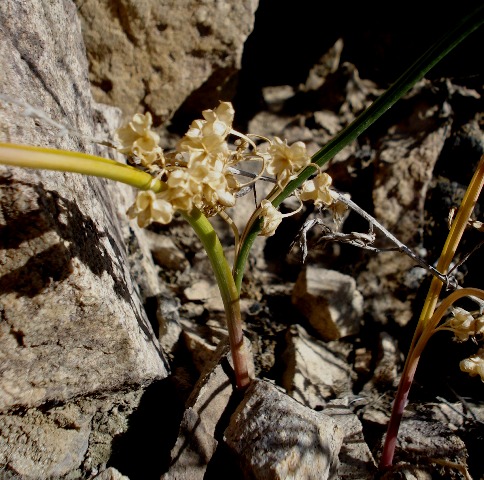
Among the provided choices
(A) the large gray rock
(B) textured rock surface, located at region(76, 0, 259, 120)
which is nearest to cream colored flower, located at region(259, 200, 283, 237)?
(A) the large gray rock

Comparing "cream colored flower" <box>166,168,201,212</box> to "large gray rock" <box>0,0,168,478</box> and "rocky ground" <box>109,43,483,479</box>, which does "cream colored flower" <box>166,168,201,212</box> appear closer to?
"large gray rock" <box>0,0,168,478</box>

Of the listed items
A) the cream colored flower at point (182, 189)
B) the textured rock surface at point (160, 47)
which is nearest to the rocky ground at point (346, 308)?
the textured rock surface at point (160, 47)

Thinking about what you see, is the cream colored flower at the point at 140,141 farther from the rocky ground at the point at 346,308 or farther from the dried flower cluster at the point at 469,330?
the dried flower cluster at the point at 469,330

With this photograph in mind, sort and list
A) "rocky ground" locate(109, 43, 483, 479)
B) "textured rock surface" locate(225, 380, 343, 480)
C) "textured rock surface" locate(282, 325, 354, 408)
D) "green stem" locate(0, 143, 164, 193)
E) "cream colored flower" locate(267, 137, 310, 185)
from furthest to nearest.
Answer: "textured rock surface" locate(282, 325, 354, 408) → "rocky ground" locate(109, 43, 483, 479) → "textured rock surface" locate(225, 380, 343, 480) → "cream colored flower" locate(267, 137, 310, 185) → "green stem" locate(0, 143, 164, 193)

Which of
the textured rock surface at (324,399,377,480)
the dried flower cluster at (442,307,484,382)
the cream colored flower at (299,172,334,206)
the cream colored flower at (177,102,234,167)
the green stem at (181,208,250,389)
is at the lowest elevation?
the textured rock surface at (324,399,377,480)

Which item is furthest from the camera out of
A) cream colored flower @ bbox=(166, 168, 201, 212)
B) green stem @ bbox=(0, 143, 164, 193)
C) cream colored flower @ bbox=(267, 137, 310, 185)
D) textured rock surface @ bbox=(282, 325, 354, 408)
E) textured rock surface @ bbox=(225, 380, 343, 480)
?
textured rock surface @ bbox=(282, 325, 354, 408)

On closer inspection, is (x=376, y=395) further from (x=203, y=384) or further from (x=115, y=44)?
(x=115, y=44)
